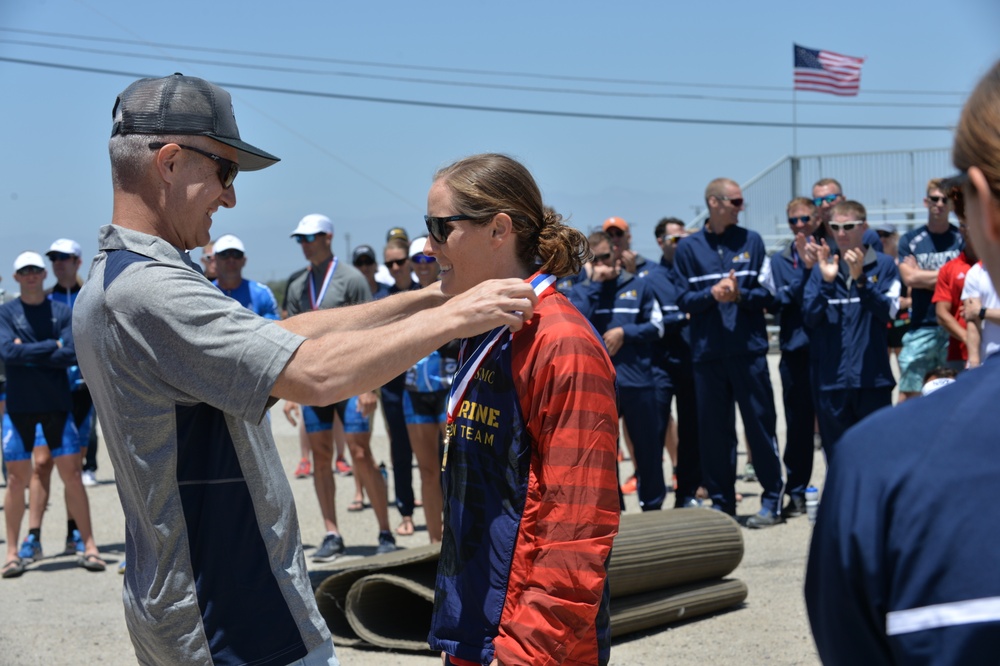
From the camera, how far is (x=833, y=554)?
1328 mm

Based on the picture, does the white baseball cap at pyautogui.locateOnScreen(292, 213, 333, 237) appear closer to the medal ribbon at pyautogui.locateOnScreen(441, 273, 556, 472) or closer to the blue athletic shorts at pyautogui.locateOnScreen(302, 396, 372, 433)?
the blue athletic shorts at pyautogui.locateOnScreen(302, 396, 372, 433)

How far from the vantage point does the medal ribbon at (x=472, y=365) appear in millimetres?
2902

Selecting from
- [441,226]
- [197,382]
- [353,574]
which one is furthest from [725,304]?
[197,382]

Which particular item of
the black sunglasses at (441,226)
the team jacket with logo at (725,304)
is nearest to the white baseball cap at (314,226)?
the team jacket with logo at (725,304)

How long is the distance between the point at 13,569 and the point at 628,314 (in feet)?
18.3

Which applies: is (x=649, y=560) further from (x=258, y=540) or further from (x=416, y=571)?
(x=258, y=540)

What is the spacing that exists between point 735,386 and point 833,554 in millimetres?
7847

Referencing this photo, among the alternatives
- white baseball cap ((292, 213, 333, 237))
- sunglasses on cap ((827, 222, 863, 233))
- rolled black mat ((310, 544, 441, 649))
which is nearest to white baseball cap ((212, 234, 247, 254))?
white baseball cap ((292, 213, 333, 237))

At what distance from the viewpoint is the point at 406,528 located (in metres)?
9.41

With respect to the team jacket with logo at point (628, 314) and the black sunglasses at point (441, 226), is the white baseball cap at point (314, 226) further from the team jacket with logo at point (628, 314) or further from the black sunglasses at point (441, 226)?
the black sunglasses at point (441, 226)

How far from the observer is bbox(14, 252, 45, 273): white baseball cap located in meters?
9.34

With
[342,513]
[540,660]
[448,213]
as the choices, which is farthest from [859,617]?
[342,513]

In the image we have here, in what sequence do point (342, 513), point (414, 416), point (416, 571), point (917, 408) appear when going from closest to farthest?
point (917, 408) → point (416, 571) → point (414, 416) → point (342, 513)

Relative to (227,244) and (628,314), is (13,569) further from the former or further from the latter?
(628,314)
